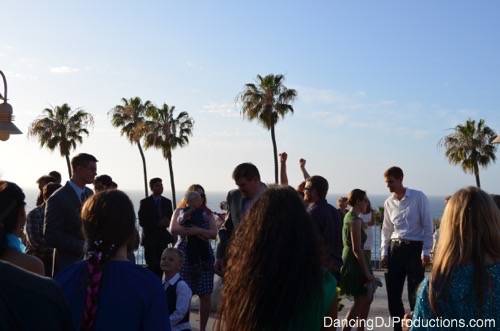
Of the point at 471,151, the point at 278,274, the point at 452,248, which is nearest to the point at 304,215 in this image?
the point at 278,274

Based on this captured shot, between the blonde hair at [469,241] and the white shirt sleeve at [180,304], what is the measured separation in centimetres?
263

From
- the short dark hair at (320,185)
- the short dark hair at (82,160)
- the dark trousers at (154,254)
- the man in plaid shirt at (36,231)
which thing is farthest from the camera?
the dark trousers at (154,254)

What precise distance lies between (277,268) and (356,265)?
4778 millimetres

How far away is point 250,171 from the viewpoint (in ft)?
20.6

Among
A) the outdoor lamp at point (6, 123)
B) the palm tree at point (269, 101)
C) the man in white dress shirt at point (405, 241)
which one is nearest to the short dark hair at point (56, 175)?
the outdoor lamp at point (6, 123)

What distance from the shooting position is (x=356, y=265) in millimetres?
7254

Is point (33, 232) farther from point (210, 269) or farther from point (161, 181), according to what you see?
point (161, 181)

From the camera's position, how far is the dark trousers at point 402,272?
7.56m

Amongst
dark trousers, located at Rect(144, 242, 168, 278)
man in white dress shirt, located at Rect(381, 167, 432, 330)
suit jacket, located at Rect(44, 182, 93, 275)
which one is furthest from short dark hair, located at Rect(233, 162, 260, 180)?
dark trousers, located at Rect(144, 242, 168, 278)

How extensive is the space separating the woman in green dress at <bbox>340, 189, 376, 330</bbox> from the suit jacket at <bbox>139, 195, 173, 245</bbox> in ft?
10.5

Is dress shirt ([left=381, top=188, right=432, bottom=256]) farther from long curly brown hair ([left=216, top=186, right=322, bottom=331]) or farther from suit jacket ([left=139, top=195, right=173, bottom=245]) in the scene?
long curly brown hair ([left=216, top=186, right=322, bottom=331])

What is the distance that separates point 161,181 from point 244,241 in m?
7.37

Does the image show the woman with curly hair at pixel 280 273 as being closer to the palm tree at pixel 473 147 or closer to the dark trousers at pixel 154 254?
the dark trousers at pixel 154 254

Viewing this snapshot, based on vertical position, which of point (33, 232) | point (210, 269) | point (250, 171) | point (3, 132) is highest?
point (3, 132)
